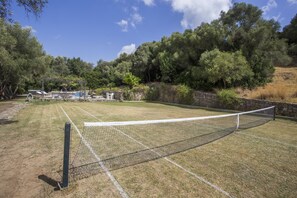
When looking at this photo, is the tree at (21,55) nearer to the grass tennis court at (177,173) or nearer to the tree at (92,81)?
the grass tennis court at (177,173)

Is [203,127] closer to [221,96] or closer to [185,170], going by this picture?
[185,170]

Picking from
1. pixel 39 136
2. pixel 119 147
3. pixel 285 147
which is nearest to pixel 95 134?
pixel 119 147

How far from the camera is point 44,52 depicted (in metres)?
30.9

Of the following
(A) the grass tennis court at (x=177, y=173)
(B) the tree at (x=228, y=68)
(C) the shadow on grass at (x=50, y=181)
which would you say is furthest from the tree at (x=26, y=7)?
(B) the tree at (x=228, y=68)

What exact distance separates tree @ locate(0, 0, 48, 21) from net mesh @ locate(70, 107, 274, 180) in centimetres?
551

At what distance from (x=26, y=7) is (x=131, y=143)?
700 centimetres

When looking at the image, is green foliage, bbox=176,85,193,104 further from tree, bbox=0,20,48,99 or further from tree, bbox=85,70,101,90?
tree, bbox=85,70,101,90

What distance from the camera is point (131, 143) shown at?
6.71 metres

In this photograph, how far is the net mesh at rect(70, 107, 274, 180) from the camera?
489 cm

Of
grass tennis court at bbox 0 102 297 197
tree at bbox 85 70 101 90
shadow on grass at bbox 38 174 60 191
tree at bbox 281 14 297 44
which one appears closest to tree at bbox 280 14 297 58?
tree at bbox 281 14 297 44

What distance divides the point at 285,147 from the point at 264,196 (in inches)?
150

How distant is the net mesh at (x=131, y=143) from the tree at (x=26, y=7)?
5514 mm

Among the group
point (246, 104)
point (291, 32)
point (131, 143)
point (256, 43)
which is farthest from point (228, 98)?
point (291, 32)

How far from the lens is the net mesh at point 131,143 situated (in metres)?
4.89
